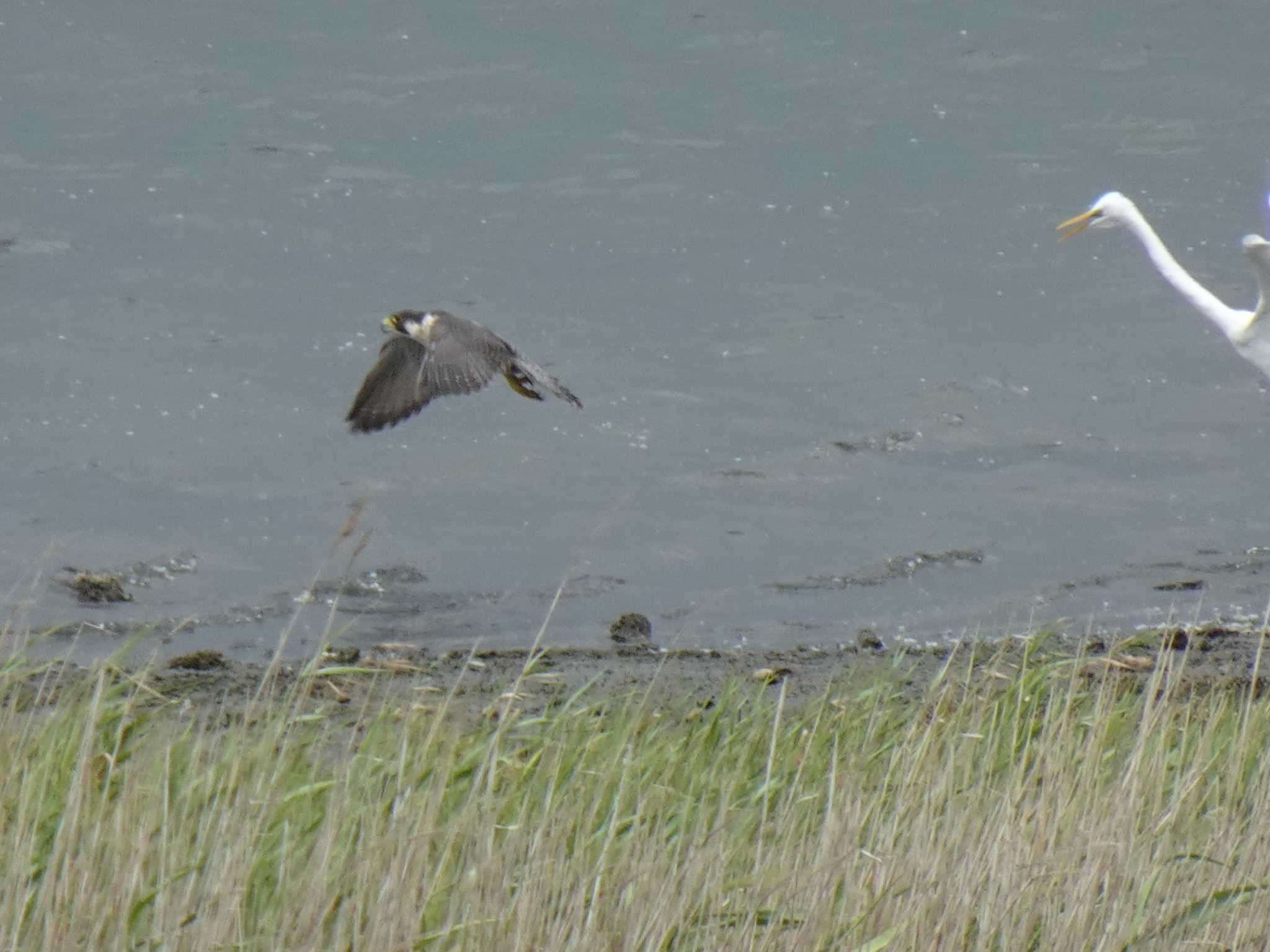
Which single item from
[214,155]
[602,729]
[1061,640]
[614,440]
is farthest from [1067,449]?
[214,155]

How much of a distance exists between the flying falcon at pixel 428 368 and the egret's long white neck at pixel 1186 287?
12.4 ft

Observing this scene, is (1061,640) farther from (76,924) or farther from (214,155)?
(214,155)

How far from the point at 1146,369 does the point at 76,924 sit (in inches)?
448

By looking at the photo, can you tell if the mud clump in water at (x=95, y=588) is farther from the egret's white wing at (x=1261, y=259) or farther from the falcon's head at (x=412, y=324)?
the egret's white wing at (x=1261, y=259)

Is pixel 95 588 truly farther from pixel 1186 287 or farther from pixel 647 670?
pixel 1186 287

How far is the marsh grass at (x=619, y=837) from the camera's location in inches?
110

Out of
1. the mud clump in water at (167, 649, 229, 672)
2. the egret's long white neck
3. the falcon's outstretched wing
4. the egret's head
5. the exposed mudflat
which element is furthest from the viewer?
the egret's head

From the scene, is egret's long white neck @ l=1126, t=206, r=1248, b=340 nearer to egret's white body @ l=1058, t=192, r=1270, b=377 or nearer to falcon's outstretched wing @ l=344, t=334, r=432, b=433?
egret's white body @ l=1058, t=192, r=1270, b=377

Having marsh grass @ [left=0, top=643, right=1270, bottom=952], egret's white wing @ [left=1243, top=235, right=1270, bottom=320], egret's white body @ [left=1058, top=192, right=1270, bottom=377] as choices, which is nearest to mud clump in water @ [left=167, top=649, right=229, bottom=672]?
marsh grass @ [left=0, top=643, right=1270, bottom=952]

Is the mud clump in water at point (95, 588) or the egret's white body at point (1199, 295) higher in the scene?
the egret's white body at point (1199, 295)

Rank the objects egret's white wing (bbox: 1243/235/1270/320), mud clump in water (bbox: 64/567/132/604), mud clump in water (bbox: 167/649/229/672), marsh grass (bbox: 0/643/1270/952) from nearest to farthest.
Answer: marsh grass (bbox: 0/643/1270/952)
mud clump in water (bbox: 167/649/229/672)
egret's white wing (bbox: 1243/235/1270/320)
mud clump in water (bbox: 64/567/132/604)

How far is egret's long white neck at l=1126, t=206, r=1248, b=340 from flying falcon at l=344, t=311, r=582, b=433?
3788 millimetres

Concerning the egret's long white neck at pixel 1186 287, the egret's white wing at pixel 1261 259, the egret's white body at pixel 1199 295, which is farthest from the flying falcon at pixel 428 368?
the egret's long white neck at pixel 1186 287

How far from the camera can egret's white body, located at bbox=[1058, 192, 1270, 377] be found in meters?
8.41
